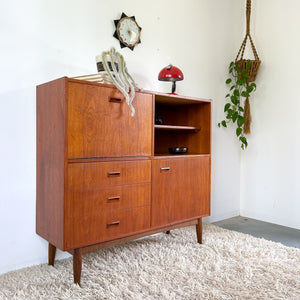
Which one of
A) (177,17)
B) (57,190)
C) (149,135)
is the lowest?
(57,190)

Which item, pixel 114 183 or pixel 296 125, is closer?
pixel 114 183

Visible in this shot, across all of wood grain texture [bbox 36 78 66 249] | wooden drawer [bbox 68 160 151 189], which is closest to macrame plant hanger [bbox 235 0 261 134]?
wooden drawer [bbox 68 160 151 189]

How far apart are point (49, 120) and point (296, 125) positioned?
250cm

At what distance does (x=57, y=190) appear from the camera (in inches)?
69.7

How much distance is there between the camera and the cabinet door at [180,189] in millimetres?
2156

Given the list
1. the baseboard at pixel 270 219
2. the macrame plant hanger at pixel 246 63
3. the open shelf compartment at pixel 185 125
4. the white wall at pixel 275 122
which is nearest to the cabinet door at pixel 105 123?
the open shelf compartment at pixel 185 125

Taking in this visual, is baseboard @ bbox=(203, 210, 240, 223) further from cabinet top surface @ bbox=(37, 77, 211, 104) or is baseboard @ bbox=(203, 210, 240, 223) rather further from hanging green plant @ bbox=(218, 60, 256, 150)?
cabinet top surface @ bbox=(37, 77, 211, 104)

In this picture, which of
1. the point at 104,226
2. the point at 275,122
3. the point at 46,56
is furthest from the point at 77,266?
the point at 275,122

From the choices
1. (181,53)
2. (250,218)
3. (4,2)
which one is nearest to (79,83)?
(4,2)

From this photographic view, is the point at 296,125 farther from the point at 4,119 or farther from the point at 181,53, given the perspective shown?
the point at 4,119

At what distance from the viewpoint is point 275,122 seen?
3.26m

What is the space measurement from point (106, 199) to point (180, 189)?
0.67 meters

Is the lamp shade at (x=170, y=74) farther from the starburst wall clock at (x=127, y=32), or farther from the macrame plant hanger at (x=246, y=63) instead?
the macrame plant hanger at (x=246, y=63)

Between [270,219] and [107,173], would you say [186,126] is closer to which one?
[107,173]
